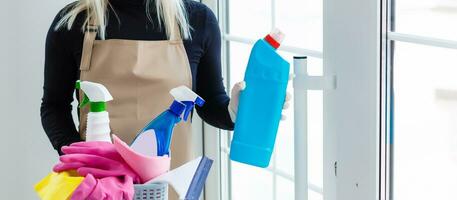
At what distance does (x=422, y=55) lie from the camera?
1.17m

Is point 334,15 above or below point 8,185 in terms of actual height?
above

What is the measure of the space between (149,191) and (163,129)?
15 centimetres

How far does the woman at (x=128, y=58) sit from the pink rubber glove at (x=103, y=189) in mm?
586

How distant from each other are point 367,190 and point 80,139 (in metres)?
0.67

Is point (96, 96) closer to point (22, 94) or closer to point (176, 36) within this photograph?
point (176, 36)

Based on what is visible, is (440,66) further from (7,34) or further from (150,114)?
(7,34)

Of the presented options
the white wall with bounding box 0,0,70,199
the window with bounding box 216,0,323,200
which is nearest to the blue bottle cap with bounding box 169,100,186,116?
the window with bounding box 216,0,323,200

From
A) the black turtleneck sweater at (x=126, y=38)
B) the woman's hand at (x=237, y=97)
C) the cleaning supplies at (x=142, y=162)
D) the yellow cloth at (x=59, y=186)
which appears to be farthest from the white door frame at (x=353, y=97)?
the yellow cloth at (x=59, y=186)

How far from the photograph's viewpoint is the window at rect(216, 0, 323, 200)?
59.2 inches

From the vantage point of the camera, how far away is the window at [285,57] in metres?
1.50

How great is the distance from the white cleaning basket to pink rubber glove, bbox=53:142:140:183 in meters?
0.02

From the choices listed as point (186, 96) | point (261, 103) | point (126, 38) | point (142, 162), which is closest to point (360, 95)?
point (261, 103)

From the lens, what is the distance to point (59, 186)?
3.01ft

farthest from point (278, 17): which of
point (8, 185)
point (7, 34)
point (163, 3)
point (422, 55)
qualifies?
point (8, 185)
